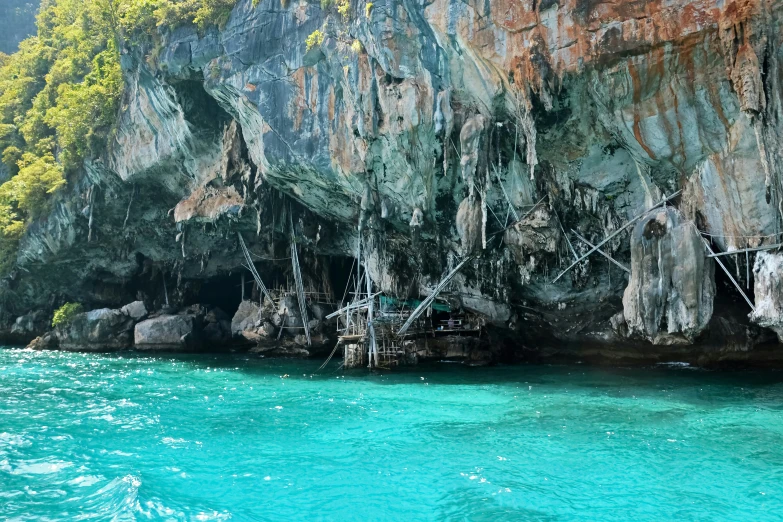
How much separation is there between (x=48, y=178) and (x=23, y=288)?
24.0 feet

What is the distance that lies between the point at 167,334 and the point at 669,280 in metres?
22.6

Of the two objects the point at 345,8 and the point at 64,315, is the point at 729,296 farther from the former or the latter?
the point at 64,315

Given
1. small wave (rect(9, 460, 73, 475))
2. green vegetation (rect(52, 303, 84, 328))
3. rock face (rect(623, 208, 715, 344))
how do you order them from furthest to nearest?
green vegetation (rect(52, 303, 84, 328))
rock face (rect(623, 208, 715, 344))
small wave (rect(9, 460, 73, 475))

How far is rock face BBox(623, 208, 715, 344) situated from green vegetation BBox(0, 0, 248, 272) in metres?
15.3

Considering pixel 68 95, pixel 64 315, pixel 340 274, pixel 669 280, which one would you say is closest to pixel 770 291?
pixel 669 280

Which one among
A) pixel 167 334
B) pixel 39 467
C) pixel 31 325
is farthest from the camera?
pixel 31 325

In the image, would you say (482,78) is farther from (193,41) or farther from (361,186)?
(193,41)

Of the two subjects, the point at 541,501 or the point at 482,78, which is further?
the point at 482,78

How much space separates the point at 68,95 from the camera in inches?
1073

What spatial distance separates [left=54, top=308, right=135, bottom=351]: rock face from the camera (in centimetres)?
2838

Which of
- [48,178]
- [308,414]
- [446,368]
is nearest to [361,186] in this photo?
[446,368]

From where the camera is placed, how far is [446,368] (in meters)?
20.4

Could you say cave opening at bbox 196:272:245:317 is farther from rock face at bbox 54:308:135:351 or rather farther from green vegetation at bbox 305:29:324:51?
green vegetation at bbox 305:29:324:51

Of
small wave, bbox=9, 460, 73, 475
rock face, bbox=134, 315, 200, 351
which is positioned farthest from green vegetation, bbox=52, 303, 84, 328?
small wave, bbox=9, 460, 73, 475
